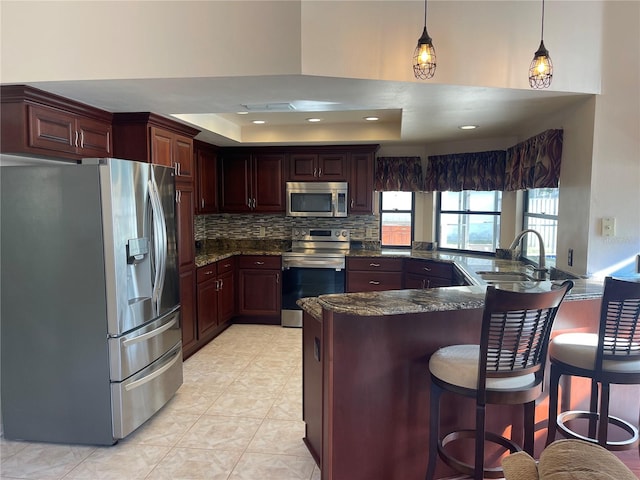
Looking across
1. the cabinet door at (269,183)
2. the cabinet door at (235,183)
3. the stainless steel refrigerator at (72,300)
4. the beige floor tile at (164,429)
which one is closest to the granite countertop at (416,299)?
the stainless steel refrigerator at (72,300)

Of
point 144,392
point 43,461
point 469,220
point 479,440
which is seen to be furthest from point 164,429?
point 469,220

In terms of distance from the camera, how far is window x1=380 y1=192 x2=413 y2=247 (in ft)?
17.3

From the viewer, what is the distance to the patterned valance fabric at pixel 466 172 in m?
4.30

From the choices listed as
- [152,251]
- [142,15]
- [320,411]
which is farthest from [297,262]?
[142,15]

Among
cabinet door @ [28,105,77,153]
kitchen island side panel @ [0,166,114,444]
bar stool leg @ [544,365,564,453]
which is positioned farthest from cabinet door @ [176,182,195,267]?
bar stool leg @ [544,365,564,453]

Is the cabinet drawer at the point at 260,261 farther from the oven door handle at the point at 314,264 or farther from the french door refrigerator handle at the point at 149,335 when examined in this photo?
the french door refrigerator handle at the point at 149,335

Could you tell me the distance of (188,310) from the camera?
381 centimetres

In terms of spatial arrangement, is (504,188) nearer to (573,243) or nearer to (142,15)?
(573,243)

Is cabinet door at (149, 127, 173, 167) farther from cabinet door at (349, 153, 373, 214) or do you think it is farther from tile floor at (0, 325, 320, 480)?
cabinet door at (349, 153, 373, 214)

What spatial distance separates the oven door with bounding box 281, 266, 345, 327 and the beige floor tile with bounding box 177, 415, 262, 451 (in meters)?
2.05

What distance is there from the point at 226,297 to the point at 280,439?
2350mm

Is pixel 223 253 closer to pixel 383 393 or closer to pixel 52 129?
pixel 52 129

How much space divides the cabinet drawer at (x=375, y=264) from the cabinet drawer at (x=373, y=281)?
0.19 ft

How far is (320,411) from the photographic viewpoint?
7.12 feet
